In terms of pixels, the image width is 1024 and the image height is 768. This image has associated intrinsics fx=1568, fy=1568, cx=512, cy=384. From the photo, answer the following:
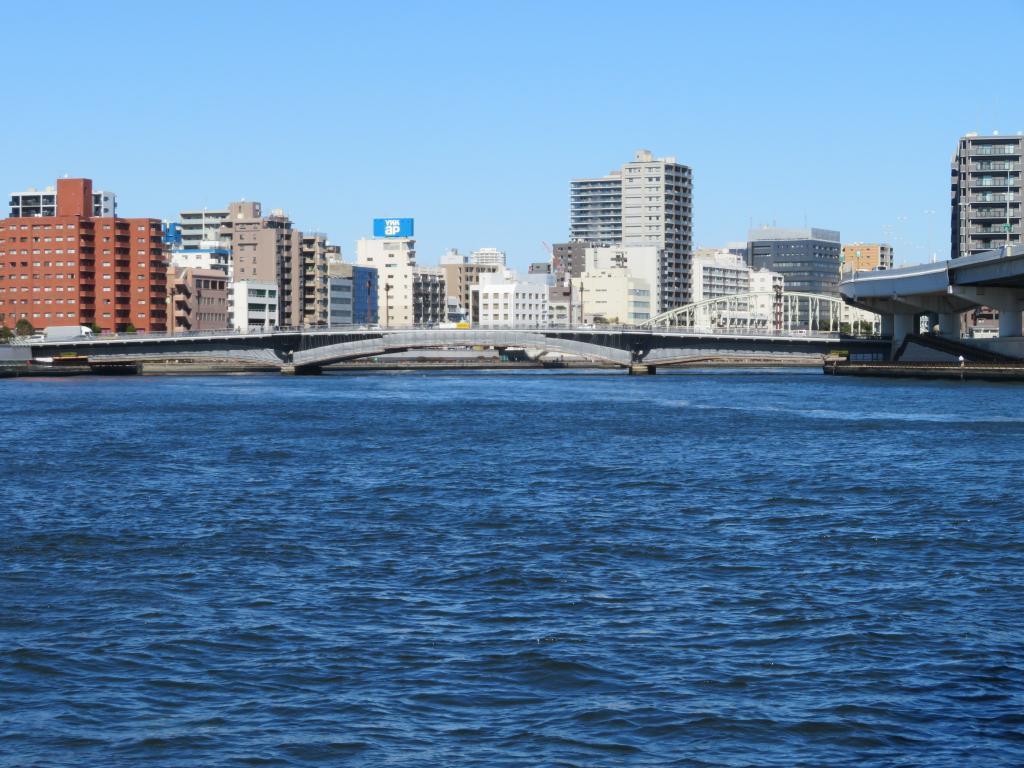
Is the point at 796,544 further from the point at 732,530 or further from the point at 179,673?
the point at 179,673

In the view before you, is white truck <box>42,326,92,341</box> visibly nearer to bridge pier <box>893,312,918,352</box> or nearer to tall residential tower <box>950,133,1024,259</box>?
bridge pier <box>893,312,918,352</box>

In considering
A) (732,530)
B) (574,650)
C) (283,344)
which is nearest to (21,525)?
(732,530)

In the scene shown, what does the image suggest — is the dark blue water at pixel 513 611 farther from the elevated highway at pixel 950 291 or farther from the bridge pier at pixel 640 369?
the bridge pier at pixel 640 369

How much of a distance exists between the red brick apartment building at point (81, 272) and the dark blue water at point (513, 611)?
469 ft

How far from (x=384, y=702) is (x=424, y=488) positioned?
78.0 ft

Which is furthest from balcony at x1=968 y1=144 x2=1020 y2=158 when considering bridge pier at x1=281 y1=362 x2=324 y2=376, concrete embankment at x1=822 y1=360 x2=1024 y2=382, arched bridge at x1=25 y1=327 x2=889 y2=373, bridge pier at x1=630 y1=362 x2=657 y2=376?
bridge pier at x1=281 y1=362 x2=324 y2=376

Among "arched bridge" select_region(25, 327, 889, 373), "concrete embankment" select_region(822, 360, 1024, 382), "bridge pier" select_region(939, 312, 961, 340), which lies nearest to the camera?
"concrete embankment" select_region(822, 360, 1024, 382)

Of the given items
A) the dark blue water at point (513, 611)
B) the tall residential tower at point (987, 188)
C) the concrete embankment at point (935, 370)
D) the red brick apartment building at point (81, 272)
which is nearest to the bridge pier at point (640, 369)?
the concrete embankment at point (935, 370)

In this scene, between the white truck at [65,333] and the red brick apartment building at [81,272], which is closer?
the white truck at [65,333]

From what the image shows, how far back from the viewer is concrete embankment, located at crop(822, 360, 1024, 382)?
119625 mm

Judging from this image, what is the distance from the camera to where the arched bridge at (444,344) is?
467ft

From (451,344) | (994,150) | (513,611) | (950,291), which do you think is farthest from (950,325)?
(513,611)

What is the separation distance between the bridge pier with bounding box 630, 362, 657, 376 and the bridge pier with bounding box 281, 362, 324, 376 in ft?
105

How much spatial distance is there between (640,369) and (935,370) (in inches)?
1325
